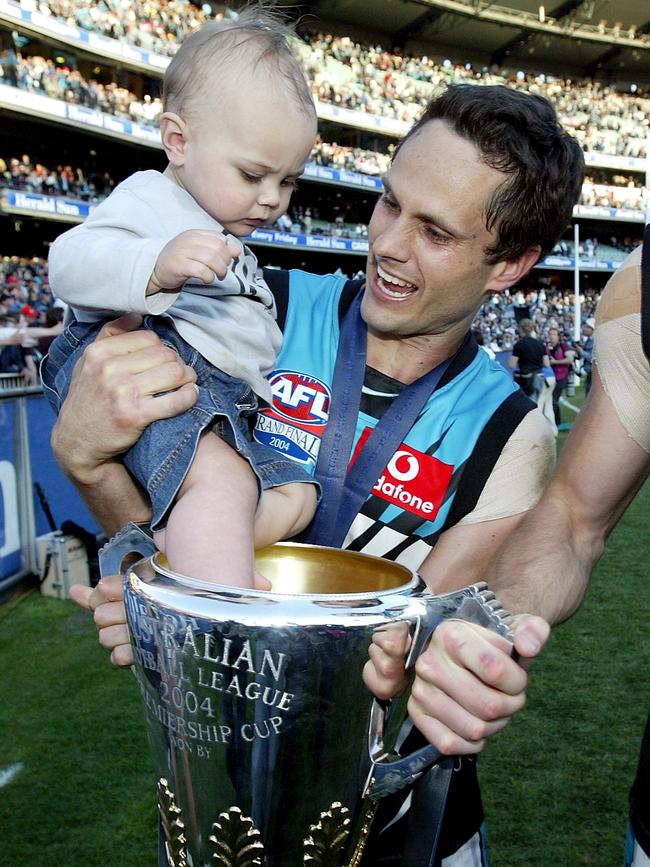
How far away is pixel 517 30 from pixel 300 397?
130ft

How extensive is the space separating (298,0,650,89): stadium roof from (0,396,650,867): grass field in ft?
108

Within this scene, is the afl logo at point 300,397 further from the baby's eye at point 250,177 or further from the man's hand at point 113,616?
the man's hand at point 113,616

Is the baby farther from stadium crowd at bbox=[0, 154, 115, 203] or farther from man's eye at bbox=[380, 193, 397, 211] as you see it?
stadium crowd at bbox=[0, 154, 115, 203]

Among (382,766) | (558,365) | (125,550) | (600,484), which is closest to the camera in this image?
(382,766)

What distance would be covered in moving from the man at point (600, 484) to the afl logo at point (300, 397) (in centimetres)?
48

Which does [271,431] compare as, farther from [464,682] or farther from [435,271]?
[464,682]

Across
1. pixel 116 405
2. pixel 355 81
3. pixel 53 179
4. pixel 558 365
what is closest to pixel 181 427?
pixel 116 405

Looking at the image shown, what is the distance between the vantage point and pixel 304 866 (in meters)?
1.08

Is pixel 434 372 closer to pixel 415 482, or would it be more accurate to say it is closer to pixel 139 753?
pixel 415 482

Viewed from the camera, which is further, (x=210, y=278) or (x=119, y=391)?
(x=119, y=391)

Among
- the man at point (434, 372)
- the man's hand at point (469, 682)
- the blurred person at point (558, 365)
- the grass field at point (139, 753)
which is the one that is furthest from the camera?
the blurred person at point (558, 365)

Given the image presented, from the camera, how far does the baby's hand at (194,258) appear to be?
49.7 inches


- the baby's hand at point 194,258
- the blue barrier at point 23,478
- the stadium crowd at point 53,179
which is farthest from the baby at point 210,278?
the stadium crowd at point 53,179

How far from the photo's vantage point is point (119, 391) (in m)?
1.46
